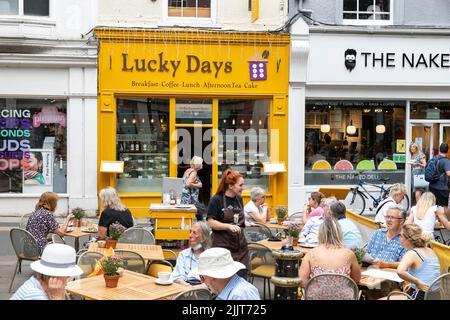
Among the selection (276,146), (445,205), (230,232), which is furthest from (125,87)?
(230,232)

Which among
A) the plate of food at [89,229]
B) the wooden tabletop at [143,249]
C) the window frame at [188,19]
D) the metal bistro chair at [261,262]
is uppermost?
the window frame at [188,19]

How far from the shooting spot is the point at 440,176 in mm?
14055

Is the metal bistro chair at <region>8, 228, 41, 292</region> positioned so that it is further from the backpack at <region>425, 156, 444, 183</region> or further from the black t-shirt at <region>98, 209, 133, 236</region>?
the backpack at <region>425, 156, 444, 183</region>

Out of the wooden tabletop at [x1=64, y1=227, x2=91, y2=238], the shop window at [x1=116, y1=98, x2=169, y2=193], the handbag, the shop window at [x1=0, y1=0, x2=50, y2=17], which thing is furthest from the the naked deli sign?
the wooden tabletop at [x1=64, y1=227, x2=91, y2=238]

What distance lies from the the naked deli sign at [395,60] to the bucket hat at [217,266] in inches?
479

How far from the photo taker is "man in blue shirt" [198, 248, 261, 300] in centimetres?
536

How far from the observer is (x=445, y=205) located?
14.2 m

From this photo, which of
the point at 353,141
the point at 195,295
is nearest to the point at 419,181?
the point at 353,141

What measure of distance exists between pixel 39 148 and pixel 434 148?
10374mm

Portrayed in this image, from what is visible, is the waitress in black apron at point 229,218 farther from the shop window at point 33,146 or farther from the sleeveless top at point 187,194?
the shop window at point 33,146

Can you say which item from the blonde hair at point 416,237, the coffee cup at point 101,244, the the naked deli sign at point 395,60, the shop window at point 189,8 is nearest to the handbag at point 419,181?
the the naked deli sign at point 395,60

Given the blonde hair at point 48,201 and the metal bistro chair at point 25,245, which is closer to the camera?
the metal bistro chair at point 25,245

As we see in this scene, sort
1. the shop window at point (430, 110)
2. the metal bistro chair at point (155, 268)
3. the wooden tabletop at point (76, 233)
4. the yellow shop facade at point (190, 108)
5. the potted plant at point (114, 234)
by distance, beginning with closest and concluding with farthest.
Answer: the metal bistro chair at point (155, 268), the potted plant at point (114, 234), the wooden tabletop at point (76, 233), the yellow shop facade at point (190, 108), the shop window at point (430, 110)

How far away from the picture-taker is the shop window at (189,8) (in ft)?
54.6
